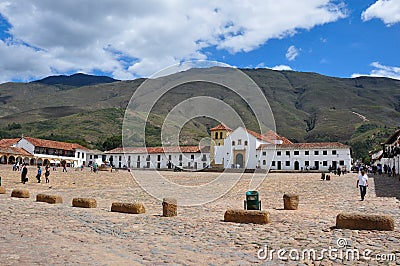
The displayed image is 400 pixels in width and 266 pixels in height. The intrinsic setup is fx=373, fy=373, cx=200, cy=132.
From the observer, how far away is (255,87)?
1312 cm

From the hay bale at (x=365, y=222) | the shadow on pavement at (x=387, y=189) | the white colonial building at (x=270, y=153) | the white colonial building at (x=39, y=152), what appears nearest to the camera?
the hay bale at (x=365, y=222)

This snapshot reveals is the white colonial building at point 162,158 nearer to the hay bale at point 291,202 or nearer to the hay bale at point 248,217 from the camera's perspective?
the hay bale at point 291,202

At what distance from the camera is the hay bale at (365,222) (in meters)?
8.78

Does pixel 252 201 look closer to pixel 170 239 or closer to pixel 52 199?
pixel 170 239

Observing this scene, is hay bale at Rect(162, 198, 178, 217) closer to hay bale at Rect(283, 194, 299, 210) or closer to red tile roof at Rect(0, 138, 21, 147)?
hay bale at Rect(283, 194, 299, 210)

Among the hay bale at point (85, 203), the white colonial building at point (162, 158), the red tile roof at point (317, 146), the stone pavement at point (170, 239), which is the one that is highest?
the red tile roof at point (317, 146)

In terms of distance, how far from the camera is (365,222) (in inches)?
352

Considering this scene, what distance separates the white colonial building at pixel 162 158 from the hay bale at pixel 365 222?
57.8 m

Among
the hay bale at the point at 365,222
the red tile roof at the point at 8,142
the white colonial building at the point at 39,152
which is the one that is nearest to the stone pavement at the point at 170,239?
the hay bale at the point at 365,222

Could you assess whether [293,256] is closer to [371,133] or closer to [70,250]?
[70,250]

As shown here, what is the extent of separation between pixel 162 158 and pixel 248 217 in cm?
6864

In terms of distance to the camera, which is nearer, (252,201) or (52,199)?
(252,201)

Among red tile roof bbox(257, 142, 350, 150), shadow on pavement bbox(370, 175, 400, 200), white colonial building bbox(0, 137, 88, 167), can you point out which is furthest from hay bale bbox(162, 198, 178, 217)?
white colonial building bbox(0, 137, 88, 167)

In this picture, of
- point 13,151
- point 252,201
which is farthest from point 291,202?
point 13,151
